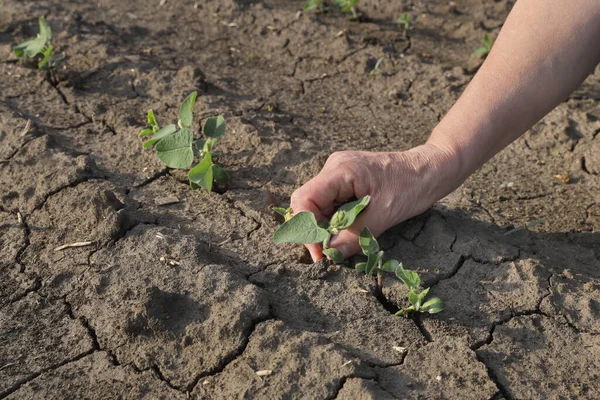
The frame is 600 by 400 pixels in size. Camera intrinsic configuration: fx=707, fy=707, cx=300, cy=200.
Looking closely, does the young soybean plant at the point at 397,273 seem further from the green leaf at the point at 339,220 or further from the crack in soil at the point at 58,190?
the crack in soil at the point at 58,190

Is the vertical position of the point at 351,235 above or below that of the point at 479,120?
below

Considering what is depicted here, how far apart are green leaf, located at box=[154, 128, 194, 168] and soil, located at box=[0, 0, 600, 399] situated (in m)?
0.14

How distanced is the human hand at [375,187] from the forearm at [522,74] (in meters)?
0.07

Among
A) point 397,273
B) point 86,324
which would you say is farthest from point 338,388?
point 86,324

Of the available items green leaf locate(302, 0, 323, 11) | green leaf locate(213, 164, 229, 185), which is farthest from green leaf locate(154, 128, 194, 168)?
green leaf locate(302, 0, 323, 11)

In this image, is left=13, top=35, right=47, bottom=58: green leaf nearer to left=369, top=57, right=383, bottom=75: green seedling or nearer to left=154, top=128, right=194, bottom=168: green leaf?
left=154, top=128, right=194, bottom=168: green leaf

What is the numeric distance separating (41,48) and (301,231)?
190cm

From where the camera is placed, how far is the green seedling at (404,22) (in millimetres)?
4125

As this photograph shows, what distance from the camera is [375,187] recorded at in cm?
245

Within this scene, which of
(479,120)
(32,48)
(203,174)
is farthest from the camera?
(32,48)

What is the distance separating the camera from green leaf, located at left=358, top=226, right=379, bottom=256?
2.36 meters

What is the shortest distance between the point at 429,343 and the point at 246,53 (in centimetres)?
230

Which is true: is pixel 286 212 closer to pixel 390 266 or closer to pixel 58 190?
pixel 390 266

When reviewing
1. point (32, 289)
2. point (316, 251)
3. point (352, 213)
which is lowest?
point (32, 289)
